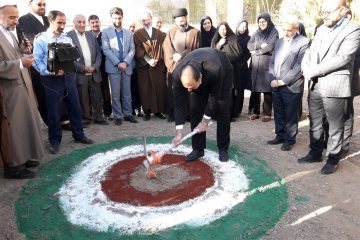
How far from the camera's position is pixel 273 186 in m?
3.94

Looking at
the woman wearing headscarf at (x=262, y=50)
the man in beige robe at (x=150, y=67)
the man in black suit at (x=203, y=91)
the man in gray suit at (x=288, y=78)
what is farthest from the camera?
the man in beige robe at (x=150, y=67)

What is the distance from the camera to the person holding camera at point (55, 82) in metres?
4.61

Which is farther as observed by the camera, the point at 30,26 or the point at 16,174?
the point at 30,26

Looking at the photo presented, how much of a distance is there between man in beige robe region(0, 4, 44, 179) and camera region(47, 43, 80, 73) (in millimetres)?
314

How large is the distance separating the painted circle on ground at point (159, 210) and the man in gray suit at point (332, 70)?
85cm

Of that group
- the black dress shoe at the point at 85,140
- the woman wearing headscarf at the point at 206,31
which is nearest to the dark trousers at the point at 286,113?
the woman wearing headscarf at the point at 206,31

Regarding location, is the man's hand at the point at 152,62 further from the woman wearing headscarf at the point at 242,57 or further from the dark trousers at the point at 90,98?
the woman wearing headscarf at the point at 242,57

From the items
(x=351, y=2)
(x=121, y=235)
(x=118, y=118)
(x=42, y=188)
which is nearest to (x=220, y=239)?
(x=121, y=235)

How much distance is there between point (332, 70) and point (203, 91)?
150cm

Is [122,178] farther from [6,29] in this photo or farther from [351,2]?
[351,2]

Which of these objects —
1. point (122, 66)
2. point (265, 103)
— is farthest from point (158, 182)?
point (265, 103)

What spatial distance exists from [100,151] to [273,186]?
2.52 metres

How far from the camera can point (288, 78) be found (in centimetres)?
480

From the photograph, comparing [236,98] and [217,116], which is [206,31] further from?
[217,116]
